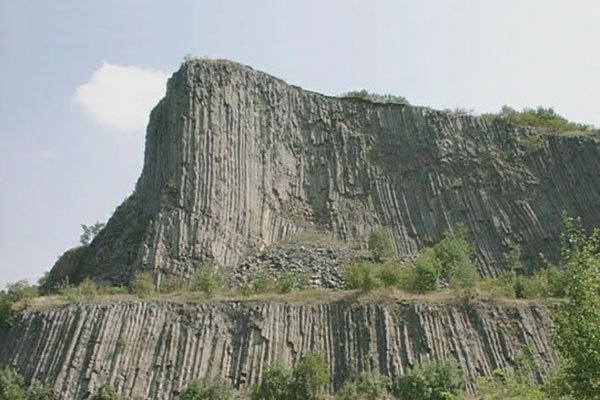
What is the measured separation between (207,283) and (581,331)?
1603 centimetres

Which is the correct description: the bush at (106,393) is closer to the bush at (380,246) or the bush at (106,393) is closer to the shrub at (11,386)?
the shrub at (11,386)

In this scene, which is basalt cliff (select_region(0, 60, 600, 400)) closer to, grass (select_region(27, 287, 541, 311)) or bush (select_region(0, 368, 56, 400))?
grass (select_region(27, 287, 541, 311))

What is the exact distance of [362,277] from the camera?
26.2 meters

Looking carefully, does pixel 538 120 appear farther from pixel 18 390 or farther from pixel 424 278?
pixel 18 390

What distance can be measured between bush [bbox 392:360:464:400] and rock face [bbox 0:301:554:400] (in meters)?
0.82

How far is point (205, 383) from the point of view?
22547 mm

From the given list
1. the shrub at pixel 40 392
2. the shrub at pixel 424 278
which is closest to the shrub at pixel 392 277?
the shrub at pixel 424 278

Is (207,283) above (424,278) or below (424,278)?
below

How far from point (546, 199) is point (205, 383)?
1908cm

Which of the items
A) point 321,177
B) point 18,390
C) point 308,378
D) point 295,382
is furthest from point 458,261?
point 18,390

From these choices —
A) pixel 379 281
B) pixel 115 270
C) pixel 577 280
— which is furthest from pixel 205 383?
pixel 577 280

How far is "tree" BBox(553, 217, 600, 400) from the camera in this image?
38.6 feet

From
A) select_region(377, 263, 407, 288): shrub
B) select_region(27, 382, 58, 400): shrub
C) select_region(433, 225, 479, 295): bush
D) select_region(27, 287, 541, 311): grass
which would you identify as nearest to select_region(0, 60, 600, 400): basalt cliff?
select_region(27, 287, 541, 311): grass

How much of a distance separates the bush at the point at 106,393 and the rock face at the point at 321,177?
773 cm
